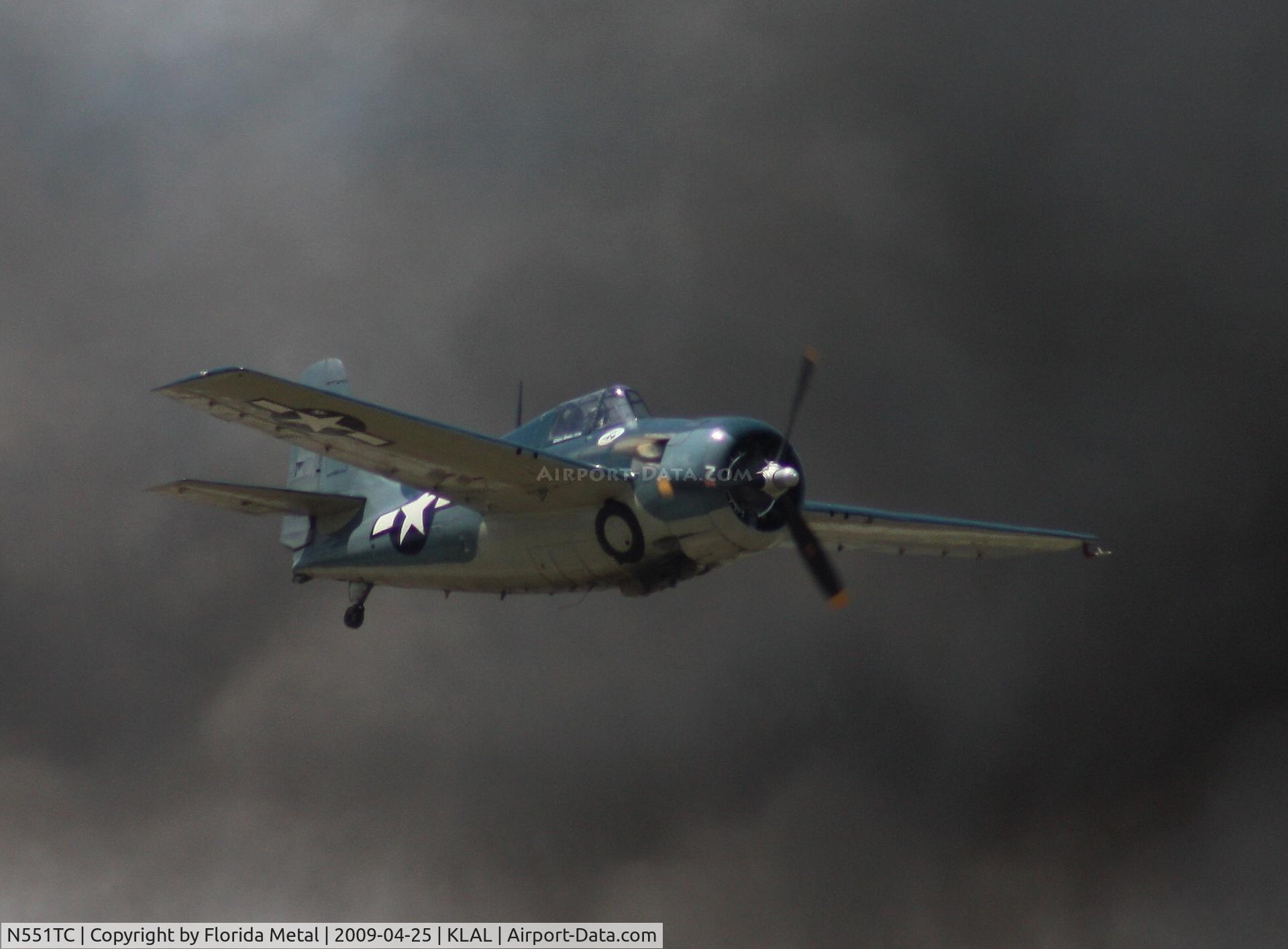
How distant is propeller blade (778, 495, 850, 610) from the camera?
2341cm

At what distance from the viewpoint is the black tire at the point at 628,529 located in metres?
23.9

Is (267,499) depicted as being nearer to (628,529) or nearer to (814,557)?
(628,529)

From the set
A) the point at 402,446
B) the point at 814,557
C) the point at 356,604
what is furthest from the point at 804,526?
the point at 356,604

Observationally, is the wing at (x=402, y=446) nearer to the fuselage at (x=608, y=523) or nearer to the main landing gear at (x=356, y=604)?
the fuselage at (x=608, y=523)

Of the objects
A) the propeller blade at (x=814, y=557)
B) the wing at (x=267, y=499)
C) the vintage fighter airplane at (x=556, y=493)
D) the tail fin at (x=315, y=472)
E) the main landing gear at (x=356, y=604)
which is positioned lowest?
the propeller blade at (x=814, y=557)

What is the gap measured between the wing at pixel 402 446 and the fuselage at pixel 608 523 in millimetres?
238

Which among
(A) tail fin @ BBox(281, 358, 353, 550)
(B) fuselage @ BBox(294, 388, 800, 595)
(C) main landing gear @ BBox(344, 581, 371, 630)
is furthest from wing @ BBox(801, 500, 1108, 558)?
(A) tail fin @ BBox(281, 358, 353, 550)

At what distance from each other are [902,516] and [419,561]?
942 cm

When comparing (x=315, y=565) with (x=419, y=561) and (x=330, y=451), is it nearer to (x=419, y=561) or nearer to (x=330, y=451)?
(x=419, y=561)

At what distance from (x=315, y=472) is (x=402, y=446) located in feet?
32.7

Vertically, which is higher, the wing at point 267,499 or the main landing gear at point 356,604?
the wing at point 267,499

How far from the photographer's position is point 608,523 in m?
24.2

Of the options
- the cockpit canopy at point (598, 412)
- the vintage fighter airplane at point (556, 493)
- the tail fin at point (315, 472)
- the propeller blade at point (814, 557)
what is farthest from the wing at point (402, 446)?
the tail fin at point (315, 472)

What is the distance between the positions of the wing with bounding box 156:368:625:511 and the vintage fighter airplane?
0.10ft
